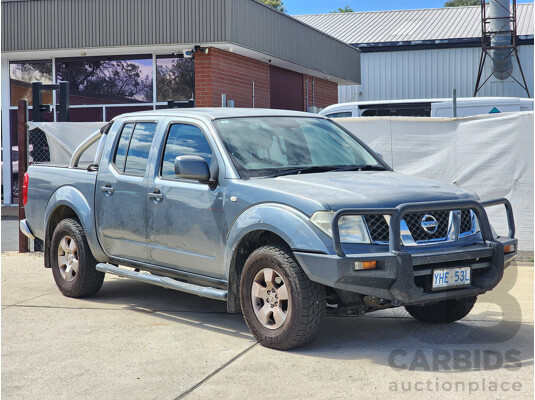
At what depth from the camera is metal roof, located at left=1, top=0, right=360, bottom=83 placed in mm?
17078

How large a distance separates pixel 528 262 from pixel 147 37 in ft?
34.0

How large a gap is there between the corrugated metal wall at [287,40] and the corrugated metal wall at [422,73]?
747 centimetres

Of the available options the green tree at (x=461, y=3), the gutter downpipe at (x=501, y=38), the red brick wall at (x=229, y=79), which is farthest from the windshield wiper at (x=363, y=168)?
the green tree at (x=461, y=3)

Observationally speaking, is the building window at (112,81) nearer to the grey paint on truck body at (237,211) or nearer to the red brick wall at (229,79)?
the red brick wall at (229,79)

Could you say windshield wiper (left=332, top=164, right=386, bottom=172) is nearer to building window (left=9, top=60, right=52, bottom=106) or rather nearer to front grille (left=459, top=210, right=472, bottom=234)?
front grille (left=459, top=210, right=472, bottom=234)

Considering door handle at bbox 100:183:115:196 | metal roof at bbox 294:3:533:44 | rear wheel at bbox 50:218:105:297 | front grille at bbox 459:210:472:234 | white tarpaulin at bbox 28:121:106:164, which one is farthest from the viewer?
metal roof at bbox 294:3:533:44

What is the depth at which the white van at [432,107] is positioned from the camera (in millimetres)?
16328

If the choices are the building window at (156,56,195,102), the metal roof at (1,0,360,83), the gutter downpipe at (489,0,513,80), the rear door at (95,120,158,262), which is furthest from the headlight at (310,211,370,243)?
the gutter downpipe at (489,0,513,80)

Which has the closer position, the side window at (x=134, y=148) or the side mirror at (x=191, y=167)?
the side mirror at (x=191, y=167)

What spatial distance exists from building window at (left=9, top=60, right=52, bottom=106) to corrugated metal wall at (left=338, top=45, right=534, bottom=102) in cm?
1758

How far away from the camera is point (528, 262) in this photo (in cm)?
1021

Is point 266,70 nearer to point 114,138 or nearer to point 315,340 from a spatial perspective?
point 114,138

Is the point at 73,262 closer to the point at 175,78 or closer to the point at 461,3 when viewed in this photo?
the point at 175,78

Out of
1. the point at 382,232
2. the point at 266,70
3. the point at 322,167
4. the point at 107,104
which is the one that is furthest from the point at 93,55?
the point at 382,232
